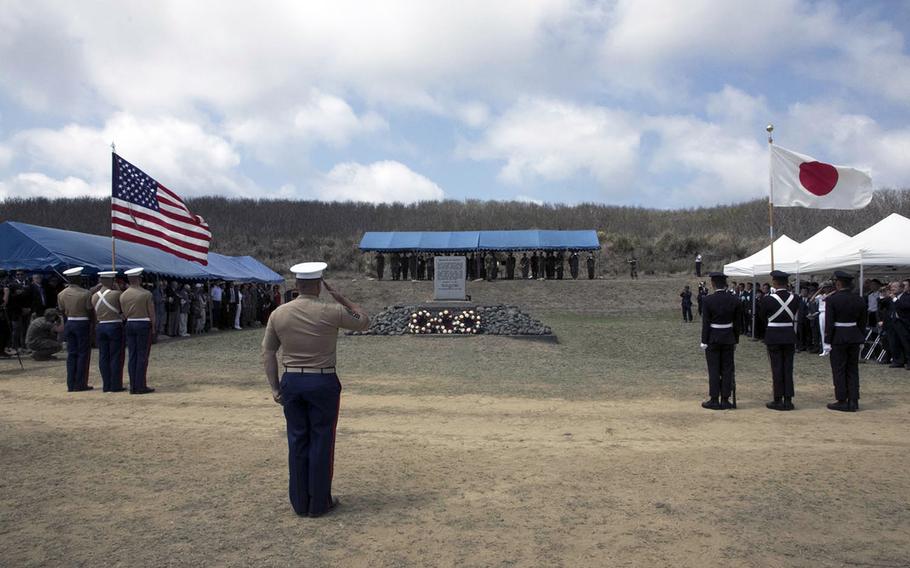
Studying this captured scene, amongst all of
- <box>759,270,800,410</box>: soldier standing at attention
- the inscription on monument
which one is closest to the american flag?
the inscription on monument

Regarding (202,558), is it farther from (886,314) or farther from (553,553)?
(886,314)

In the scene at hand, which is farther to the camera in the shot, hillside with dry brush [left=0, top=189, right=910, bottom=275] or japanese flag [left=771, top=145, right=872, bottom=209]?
hillside with dry brush [left=0, top=189, right=910, bottom=275]

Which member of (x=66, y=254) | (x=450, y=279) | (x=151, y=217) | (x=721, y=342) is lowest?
(x=721, y=342)

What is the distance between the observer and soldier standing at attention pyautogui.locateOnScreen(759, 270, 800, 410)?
8.98 metres

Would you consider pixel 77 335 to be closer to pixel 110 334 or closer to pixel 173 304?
pixel 110 334

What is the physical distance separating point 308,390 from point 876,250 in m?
14.9

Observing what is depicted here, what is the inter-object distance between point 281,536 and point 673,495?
2.98 m

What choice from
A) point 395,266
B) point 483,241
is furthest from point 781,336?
point 395,266

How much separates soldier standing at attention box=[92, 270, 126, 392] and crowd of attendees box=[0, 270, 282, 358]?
11.8 feet

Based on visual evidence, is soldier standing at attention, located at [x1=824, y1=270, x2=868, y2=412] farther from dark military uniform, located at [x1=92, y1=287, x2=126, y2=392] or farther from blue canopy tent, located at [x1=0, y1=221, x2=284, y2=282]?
blue canopy tent, located at [x1=0, y1=221, x2=284, y2=282]

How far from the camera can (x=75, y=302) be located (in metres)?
10.5

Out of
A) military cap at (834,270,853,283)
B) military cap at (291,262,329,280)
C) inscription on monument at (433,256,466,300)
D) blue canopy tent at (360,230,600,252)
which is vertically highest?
blue canopy tent at (360,230,600,252)

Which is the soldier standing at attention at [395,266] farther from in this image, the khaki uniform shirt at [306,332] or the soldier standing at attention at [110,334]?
the khaki uniform shirt at [306,332]

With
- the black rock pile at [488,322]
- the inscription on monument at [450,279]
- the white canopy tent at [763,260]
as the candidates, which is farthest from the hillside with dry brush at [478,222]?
the black rock pile at [488,322]
